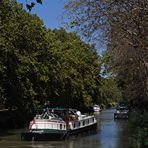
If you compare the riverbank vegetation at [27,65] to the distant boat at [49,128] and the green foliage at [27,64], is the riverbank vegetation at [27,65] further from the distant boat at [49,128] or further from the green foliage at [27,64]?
the distant boat at [49,128]

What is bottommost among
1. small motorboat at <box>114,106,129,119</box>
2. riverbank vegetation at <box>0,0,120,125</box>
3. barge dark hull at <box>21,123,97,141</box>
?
barge dark hull at <box>21,123,97,141</box>

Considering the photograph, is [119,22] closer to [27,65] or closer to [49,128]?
[49,128]

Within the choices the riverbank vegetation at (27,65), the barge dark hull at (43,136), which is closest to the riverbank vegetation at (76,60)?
the riverbank vegetation at (27,65)

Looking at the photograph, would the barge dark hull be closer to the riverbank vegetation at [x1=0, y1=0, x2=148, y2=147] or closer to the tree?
the riverbank vegetation at [x1=0, y1=0, x2=148, y2=147]

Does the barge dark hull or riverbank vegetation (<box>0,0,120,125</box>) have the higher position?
riverbank vegetation (<box>0,0,120,125</box>)

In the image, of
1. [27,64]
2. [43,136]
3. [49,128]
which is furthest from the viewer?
[27,64]

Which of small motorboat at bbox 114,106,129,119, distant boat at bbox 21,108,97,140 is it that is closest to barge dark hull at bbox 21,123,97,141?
distant boat at bbox 21,108,97,140

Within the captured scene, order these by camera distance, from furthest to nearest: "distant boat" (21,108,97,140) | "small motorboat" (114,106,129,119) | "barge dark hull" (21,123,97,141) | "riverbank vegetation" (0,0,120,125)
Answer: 1. "small motorboat" (114,106,129,119)
2. "riverbank vegetation" (0,0,120,125)
3. "distant boat" (21,108,97,140)
4. "barge dark hull" (21,123,97,141)

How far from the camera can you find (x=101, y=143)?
121ft

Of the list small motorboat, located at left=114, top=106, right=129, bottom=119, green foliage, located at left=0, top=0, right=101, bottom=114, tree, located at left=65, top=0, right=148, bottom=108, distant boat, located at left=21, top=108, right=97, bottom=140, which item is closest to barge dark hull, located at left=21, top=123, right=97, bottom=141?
distant boat, located at left=21, top=108, right=97, bottom=140

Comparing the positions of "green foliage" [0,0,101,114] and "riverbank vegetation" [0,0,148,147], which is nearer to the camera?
"riverbank vegetation" [0,0,148,147]

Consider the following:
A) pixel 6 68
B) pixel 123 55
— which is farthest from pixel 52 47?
pixel 123 55

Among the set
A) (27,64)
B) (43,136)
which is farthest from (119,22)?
(27,64)

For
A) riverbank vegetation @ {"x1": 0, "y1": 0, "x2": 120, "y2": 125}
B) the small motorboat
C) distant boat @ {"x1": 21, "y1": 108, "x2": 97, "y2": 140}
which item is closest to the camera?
distant boat @ {"x1": 21, "y1": 108, "x2": 97, "y2": 140}
